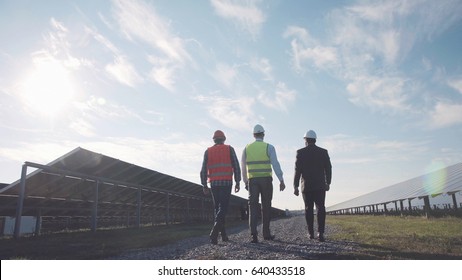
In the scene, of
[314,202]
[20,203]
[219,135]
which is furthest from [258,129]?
[20,203]

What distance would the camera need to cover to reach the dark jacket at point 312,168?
6992mm

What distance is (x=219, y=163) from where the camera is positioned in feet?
22.8

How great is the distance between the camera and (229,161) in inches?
276

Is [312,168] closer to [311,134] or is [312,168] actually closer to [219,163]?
[311,134]

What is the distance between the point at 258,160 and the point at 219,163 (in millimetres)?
838

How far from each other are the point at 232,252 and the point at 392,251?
2.41 m

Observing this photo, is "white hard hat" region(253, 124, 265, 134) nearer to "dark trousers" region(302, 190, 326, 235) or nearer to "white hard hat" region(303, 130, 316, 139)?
"white hard hat" region(303, 130, 316, 139)

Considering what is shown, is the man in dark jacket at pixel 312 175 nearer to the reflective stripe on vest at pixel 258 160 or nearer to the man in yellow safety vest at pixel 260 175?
the man in yellow safety vest at pixel 260 175

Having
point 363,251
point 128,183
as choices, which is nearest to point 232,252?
point 363,251

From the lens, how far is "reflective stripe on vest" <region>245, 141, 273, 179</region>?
7059 millimetres

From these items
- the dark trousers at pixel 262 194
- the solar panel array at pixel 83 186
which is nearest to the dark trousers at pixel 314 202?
the dark trousers at pixel 262 194

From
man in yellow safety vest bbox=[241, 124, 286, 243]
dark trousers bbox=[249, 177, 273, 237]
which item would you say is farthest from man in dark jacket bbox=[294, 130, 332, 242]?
dark trousers bbox=[249, 177, 273, 237]

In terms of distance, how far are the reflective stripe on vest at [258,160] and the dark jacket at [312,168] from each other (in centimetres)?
70

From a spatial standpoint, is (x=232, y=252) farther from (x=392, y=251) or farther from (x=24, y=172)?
(x=24, y=172)
